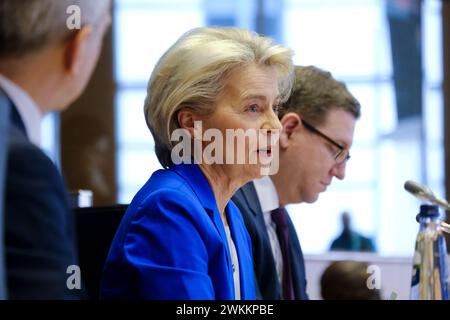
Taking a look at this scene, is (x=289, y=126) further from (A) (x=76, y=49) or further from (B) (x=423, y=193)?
(A) (x=76, y=49)

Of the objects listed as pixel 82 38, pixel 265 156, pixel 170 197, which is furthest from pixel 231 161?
pixel 82 38

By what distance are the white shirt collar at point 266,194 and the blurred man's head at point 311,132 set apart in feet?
0.05

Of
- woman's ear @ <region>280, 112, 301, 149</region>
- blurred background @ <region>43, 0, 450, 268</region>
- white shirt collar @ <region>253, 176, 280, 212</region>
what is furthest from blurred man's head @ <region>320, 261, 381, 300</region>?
blurred background @ <region>43, 0, 450, 268</region>

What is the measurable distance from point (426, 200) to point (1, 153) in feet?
2.11

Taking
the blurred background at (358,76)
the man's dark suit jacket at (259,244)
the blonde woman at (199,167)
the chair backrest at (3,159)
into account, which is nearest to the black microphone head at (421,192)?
the blonde woman at (199,167)

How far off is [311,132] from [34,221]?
3.66ft

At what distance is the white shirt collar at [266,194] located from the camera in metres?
2.01

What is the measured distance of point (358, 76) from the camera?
628 centimetres

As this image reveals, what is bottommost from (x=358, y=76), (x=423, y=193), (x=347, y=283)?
(x=347, y=283)

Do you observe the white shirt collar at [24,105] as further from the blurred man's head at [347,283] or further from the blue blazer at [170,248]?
the blurred man's head at [347,283]

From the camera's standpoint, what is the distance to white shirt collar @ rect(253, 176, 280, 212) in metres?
2.01

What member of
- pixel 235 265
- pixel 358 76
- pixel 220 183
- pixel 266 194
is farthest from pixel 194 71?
pixel 358 76

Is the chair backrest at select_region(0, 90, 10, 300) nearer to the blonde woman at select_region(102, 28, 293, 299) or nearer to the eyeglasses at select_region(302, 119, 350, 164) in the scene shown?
the blonde woman at select_region(102, 28, 293, 299)

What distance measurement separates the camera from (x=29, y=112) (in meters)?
1.07
